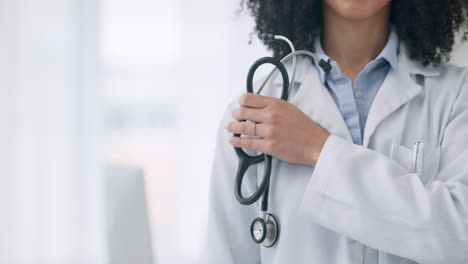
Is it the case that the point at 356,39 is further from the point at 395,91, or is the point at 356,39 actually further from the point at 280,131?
the point at 280,131

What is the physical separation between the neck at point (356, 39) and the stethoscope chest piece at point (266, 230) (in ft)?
1.17

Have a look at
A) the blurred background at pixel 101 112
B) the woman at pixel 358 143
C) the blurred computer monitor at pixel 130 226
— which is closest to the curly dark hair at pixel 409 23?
the woman at pixel 358 143

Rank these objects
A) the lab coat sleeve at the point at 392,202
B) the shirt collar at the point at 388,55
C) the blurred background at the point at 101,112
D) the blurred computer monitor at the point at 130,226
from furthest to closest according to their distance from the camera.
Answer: the blurred background at the point at 101,112 < the blurred computer monitor at the point at 130,226 < the shirt collar at the point at 388,55 < the lab coat sleeve at the point at 392,202

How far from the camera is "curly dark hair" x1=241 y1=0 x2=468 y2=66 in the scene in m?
1.19

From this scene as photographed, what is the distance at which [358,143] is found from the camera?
1.09 metres

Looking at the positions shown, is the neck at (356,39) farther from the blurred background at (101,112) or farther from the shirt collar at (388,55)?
the blurred background at (101,112)

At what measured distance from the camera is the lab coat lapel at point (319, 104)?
1.08 meters

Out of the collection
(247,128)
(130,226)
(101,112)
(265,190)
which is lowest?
(130,226)

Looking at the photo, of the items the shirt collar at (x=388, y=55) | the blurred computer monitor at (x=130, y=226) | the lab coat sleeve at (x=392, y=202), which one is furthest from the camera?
the blurred computer monitor at (x=130, y=226)

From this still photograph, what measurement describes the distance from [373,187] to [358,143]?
0.14 m

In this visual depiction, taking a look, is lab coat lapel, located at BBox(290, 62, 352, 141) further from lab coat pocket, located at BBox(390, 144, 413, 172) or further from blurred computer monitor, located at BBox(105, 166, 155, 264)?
blurred computer monitor, located at BBox(105, 166, 155, 264)

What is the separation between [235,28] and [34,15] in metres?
0.84

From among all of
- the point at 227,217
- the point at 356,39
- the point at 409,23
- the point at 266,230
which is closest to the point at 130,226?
the point at 227,217

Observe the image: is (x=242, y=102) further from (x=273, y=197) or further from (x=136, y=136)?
(x=136, y=136)
